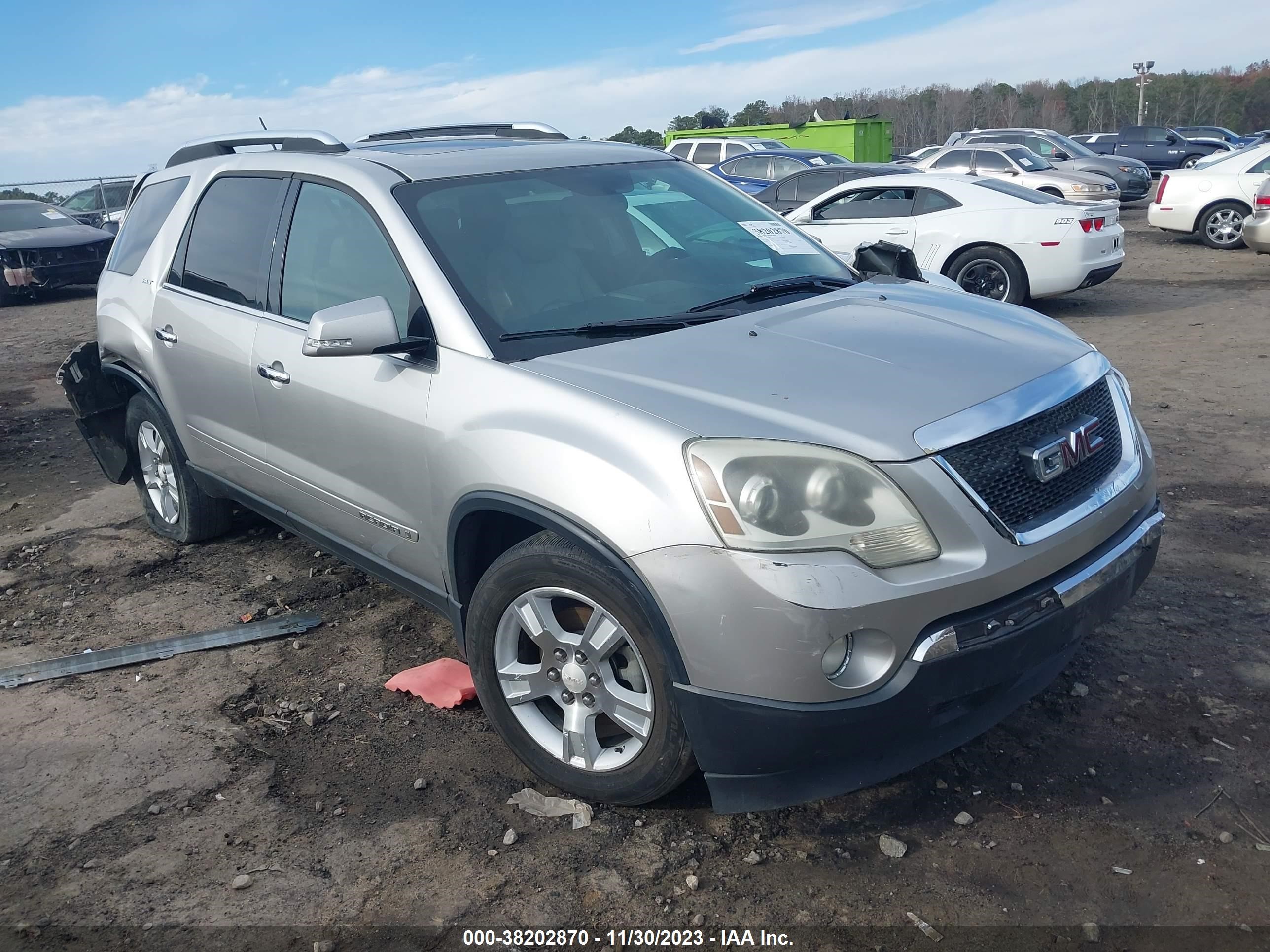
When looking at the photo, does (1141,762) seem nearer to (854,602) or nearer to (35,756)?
(854,602)

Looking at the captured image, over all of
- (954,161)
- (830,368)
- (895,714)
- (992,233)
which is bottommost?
(895,714)

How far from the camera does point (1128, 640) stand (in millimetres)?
3805

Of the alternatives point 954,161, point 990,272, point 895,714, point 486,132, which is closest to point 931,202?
point 990,272

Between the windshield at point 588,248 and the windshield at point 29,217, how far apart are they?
611 inches

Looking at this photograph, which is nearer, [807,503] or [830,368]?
[807,503]

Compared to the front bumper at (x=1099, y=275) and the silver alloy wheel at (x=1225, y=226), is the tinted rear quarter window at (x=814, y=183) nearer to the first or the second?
the front bumper at (x=1099, y=275)

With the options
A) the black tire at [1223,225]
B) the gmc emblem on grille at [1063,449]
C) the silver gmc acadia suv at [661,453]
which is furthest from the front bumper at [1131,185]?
the gmc emblem on grille at [1063,449]

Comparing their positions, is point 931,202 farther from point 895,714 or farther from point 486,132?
point 895,714

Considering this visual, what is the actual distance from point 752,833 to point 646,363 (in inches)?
53.2

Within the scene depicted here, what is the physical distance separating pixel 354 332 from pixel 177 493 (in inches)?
102

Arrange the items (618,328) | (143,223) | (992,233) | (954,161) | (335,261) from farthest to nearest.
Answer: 1. (954,161)
2. (992,233)
3. (143,223)
4. (335,261)
5. (618,328)

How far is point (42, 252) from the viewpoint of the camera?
15.4m

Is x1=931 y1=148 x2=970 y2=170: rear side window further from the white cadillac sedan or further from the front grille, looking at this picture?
the front grille

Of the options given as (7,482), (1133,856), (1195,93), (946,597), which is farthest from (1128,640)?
(1195,93)
